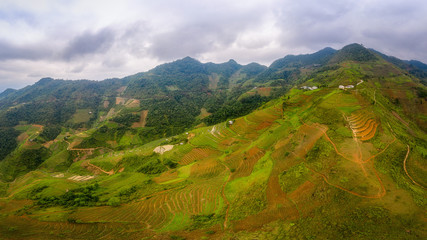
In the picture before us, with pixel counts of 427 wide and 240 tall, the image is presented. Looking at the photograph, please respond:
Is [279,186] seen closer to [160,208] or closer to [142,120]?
[160,208]

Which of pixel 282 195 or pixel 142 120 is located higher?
pixel 142 120

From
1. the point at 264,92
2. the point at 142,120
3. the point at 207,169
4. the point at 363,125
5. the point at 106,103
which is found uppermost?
the point at 106,103

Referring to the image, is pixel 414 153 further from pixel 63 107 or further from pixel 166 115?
pixel 63 107

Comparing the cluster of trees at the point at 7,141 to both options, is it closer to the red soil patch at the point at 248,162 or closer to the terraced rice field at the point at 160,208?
the terraced rice field at the point at 160,208

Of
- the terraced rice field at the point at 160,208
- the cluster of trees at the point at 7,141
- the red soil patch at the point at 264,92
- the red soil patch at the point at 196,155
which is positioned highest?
the red soil patch at the point at 264,92

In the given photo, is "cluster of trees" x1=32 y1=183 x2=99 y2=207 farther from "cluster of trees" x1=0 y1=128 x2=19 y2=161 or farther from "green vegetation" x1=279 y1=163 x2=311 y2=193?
"cluster of trees" x1=0 y1=128 x2=19 y2=161

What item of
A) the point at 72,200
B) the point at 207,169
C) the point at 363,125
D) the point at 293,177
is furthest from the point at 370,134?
the point at 72,200

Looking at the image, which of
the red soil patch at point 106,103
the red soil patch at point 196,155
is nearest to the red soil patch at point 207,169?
the red soil patch at point 196,155

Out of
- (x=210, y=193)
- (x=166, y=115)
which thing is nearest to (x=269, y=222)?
(x=210, y=193)

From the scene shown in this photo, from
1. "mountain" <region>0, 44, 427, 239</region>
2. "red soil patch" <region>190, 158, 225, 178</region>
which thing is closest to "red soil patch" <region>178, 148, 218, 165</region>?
"mountain" <region>0, 44, 427, 239</region>
